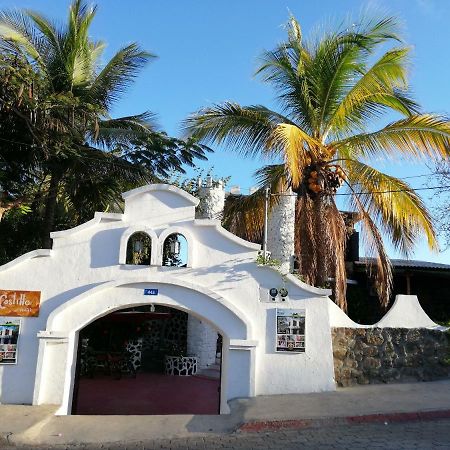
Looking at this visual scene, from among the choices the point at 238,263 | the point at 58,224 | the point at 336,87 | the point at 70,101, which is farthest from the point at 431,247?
the point at 58,224

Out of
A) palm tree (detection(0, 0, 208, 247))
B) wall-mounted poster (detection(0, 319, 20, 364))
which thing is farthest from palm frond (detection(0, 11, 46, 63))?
wall-mounted poster (detection(0, 319, 20, 364))

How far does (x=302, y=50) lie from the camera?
1212 centimetres

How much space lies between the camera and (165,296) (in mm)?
9344

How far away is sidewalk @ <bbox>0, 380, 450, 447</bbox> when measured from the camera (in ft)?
23.7

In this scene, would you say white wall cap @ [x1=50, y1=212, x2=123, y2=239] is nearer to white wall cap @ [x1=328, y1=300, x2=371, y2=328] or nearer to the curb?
the curb

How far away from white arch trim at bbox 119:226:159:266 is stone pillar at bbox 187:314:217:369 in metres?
7.36

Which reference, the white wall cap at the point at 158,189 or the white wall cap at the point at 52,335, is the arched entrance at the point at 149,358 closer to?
the white wall cap at the point at 52,335

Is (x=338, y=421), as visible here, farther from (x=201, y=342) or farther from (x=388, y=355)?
(x=201, y=342)

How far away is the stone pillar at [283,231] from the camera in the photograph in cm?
1170

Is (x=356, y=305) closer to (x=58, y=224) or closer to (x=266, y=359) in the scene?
(x=266, y=359)

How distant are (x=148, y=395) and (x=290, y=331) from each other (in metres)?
5.30

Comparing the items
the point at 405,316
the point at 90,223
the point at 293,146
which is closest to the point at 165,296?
the point at 90,223

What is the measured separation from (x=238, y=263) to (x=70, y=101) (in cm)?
559

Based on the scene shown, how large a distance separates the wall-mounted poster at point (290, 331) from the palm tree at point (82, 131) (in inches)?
193
